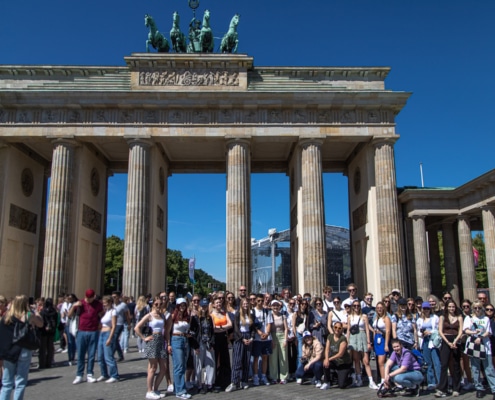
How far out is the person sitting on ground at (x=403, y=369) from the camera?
381 inches

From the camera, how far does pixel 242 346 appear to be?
1057 cm

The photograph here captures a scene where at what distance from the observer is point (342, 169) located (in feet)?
116

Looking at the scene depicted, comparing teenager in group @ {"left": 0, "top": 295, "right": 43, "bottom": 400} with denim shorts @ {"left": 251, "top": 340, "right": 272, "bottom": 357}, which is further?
denim shorts @ {"left": 251, "top": 340, "right": 272, "bottom": 357}

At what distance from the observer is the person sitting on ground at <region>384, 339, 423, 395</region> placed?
9.67 meters

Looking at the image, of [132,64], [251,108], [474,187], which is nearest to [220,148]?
[251,108]

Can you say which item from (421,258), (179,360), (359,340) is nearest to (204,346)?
(179,360)

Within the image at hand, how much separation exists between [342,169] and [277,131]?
9129 mm

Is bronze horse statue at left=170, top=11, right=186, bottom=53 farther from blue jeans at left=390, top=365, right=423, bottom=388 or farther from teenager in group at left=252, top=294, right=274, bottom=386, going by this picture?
blue jeans at left=390, top=365, right=423, bottom=388

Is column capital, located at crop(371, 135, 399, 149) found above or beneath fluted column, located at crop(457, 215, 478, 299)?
above

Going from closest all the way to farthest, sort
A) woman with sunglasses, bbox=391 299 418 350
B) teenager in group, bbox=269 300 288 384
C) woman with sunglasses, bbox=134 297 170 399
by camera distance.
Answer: woman with sunglasses, bbox=134 297 170 399, woman with sunglasses, bbox=391 299 418 350, teenager in group, bbox=269 300 288 384

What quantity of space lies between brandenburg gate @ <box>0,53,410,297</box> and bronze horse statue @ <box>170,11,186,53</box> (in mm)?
2610

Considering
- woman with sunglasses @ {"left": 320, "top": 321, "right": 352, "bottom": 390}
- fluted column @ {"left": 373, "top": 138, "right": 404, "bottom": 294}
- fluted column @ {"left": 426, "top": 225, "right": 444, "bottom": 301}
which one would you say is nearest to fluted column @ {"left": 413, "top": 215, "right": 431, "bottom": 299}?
fluted column @ {"left": 373, "top": 138, "right": 404, "bottom": 294}

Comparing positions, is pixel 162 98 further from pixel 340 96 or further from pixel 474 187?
pixel 474 187

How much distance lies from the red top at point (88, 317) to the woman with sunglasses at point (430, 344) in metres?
7.67
